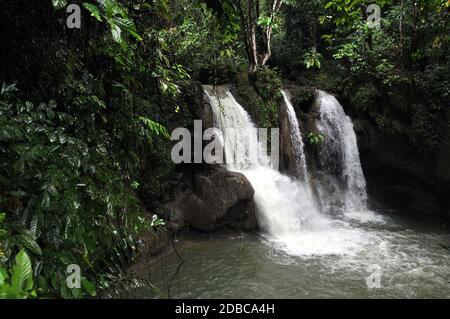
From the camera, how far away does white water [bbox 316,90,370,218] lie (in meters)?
10.2

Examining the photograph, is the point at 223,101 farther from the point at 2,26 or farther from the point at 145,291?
the point at 2,26

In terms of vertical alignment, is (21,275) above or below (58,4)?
below

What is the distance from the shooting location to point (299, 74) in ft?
44.6

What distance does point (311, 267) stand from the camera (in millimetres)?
5926

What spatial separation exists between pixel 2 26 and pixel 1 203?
4.67 feet

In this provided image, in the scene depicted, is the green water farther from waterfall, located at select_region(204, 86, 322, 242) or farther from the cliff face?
the cliff face

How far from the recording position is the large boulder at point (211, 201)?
7164 millimetres

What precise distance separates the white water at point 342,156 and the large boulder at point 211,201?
395cm

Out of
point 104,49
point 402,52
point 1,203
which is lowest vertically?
point 1,203

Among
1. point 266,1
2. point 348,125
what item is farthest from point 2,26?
point 266,1

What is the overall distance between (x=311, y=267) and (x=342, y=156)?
5.46 m

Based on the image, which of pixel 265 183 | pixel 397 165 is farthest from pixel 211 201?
pixel 397 165

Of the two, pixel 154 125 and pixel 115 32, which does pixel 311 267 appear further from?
pixel 115 32

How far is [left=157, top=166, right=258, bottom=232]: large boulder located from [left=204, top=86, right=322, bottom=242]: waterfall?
57 centimetres
